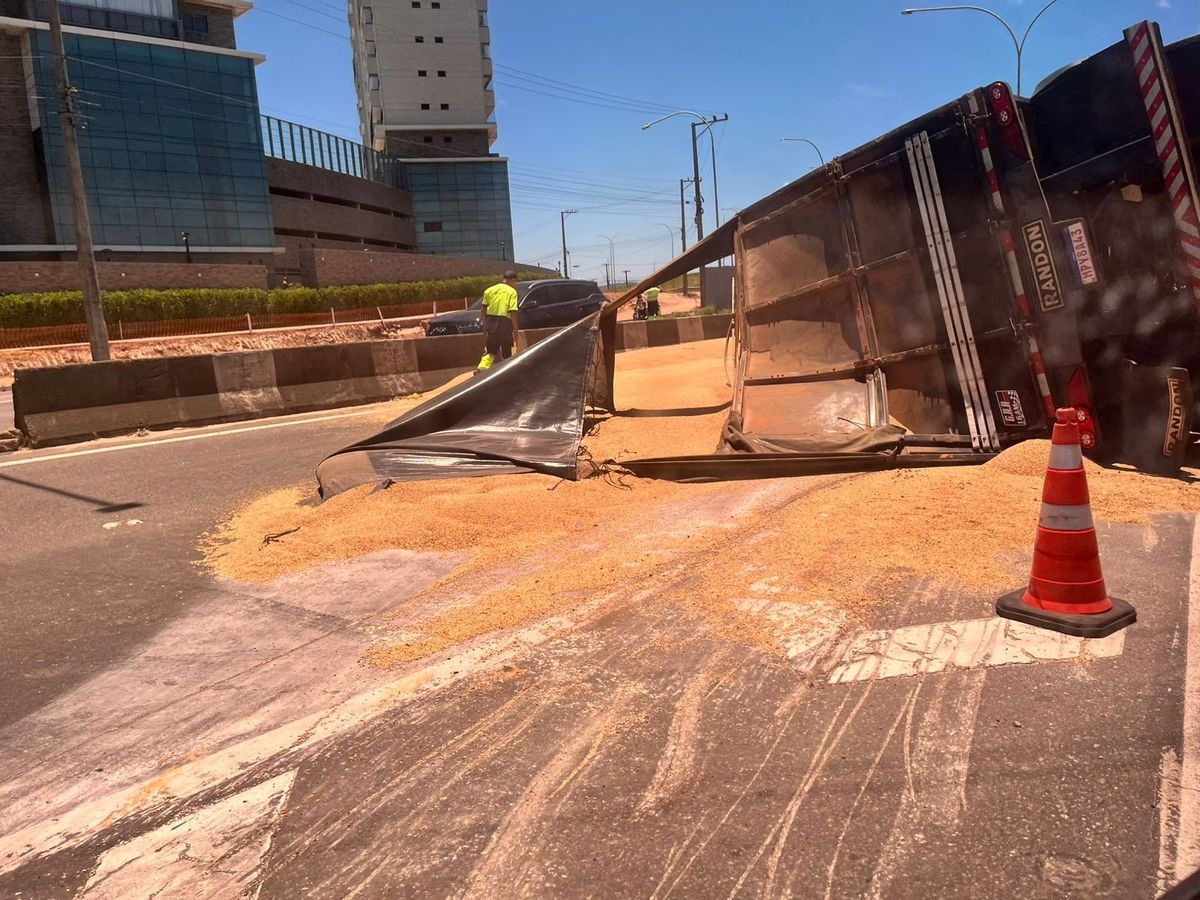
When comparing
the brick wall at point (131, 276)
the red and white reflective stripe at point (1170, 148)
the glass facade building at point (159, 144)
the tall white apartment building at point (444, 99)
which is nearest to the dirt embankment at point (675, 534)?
the red and white reflective stripe at point (1170, 148)

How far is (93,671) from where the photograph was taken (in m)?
3.71

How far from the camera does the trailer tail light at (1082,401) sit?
19.5 feet

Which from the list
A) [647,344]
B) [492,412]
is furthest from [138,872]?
[647,344]

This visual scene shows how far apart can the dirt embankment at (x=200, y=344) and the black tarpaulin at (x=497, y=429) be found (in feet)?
59.2

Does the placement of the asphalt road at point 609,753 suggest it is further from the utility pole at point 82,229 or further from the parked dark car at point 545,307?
the parked dark car at point 545,307

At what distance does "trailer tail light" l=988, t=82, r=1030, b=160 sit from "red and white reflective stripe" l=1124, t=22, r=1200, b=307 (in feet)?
2.50

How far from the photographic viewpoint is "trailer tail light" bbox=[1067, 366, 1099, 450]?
5953 millimetres

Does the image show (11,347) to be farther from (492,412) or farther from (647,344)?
(492,412)

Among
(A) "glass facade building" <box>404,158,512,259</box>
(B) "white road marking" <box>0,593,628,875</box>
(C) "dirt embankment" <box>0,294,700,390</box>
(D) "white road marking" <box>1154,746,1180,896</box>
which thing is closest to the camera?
(D) "white road marking" <box>1154,746,1180,896</box>

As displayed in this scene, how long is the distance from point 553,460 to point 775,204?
135 inches

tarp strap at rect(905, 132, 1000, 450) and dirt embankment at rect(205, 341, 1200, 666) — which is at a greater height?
tarp strap at rect(905, 132, 1000, 450)

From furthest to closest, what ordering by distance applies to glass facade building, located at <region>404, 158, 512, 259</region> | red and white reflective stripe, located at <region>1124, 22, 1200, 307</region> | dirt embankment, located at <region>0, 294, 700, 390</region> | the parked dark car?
glass facade building, located at <region>404, 158, 512, 259</region>, dirt embankment, located at <region>0, 294, 700, 390</region>, the parked dark car, red and white reflective stripe, located at <region>1124, 22, 1200, 307</region>

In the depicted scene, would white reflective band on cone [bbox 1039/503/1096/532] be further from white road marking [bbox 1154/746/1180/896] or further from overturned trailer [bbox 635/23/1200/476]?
overturned trailer [bbox 635/23/1200/476]

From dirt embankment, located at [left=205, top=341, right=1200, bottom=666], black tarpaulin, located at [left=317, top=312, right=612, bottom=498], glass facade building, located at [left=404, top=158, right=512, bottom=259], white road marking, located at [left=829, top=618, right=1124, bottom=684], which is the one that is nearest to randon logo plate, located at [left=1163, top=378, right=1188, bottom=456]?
dirt embankment, located at [left=205, top=341, right=1200, bottom=666]
